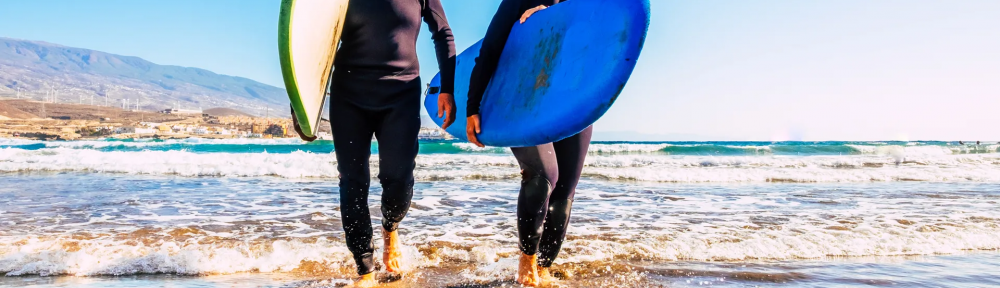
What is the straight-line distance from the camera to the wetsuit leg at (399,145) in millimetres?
2686

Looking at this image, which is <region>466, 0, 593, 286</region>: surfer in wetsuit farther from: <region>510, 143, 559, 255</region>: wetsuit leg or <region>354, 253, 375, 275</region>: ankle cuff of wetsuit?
<region>354, 253, 375, 275</region>: ankle cuff of wetsuit

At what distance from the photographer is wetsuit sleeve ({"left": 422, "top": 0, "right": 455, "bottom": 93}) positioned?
280 centimetres

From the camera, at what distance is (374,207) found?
628cm

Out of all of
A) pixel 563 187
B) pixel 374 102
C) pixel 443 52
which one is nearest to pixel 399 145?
pixel 374 102

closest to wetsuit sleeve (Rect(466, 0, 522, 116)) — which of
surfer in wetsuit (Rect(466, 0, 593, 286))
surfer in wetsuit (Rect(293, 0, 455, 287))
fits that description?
surfer in wetsuit (Rect(466, 0, 593, 286))

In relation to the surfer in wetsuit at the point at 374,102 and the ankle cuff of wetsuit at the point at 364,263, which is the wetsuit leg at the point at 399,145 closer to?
the surfer in wetsuit at the point at 374,102

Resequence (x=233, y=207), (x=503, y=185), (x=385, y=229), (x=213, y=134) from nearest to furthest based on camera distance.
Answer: (x=385, y=229) < (x=233, y=207) < (x=503, y=185) < (x=213, y=134)

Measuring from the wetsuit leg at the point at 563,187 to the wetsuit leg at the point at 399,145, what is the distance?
0.64 meters

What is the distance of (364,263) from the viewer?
9.10 ft

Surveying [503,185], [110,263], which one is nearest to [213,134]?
[503,185]

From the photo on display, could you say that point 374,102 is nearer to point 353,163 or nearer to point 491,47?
point 353,163

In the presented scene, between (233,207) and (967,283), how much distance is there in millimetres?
5907

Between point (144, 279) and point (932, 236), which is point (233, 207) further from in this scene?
point (932, 236)

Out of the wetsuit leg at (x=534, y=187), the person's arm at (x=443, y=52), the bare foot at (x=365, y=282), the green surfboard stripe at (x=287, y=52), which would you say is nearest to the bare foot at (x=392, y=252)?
the bare foot at (x=365, y=282)
